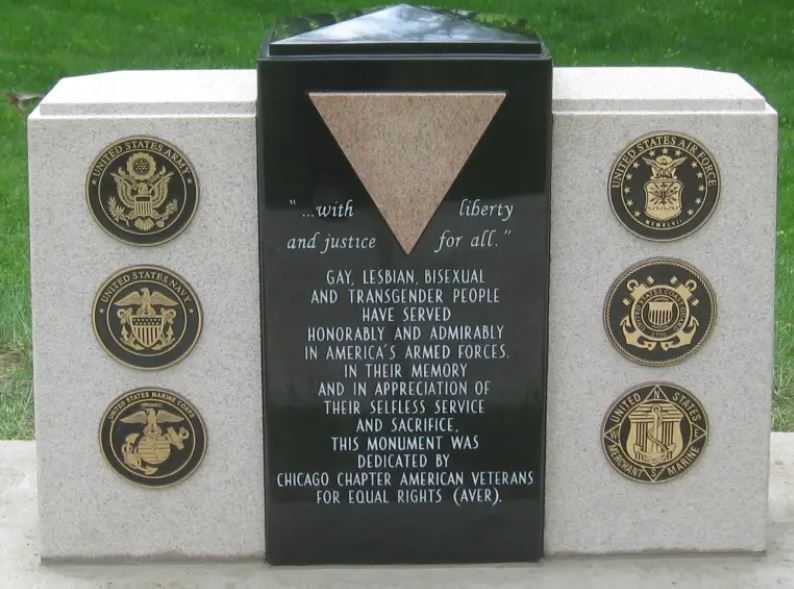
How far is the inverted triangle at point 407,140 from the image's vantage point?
4203mm

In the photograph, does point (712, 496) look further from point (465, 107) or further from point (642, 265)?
point (465, 107)

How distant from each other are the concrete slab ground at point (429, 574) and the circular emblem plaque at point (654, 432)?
0.17 meters

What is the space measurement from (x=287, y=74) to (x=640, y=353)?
134 centimetres

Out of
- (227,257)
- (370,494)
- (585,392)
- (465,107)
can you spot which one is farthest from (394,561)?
(465,107)

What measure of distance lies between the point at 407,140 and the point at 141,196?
783mm

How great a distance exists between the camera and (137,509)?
454cm

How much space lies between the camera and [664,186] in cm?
433

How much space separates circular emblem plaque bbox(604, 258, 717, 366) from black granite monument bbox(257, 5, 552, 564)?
24 cm

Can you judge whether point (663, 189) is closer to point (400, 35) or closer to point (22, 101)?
point (400, 35)

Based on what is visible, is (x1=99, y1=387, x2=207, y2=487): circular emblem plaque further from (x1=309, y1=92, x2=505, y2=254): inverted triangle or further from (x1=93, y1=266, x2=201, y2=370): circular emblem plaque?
(x1=309, y1=92, x2=505, y2=254): inverted triangle

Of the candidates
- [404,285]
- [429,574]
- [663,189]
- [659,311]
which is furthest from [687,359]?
[429,574]

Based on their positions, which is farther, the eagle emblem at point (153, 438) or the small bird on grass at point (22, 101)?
the small bird on grass at point (22, 101)

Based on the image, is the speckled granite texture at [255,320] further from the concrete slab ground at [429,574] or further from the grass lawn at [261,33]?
the grass lawn at [261,33]

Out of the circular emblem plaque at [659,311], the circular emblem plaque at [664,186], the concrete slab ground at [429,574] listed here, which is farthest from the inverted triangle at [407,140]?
the concrete slab ground at [429,574]
